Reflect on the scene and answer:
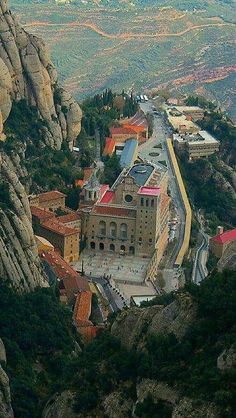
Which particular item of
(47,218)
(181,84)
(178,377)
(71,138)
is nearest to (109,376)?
(178,377)

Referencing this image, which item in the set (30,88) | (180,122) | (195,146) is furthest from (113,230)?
(180,122)

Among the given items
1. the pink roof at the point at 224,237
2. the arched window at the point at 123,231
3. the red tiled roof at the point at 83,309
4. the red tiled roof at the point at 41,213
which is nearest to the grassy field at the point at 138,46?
the pink roof at the point at 224,237

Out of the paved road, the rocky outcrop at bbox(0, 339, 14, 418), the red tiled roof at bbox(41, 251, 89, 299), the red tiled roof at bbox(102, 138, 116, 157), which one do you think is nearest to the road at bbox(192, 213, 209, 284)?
the paved road

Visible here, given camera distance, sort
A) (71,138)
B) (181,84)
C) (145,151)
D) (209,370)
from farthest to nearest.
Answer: (181,84)
(145,151)
(71,138)
(209,370)

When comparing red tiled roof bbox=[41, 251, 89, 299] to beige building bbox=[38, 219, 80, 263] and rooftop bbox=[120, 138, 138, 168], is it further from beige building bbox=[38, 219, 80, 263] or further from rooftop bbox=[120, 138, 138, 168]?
rooftop bbox=[120, 138, 138, 168]

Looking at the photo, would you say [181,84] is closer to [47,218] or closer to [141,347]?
[47,218]

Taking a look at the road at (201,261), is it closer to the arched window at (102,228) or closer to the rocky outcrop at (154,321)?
the arched window at (102,228)

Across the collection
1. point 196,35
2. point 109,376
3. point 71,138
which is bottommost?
point 196,35
